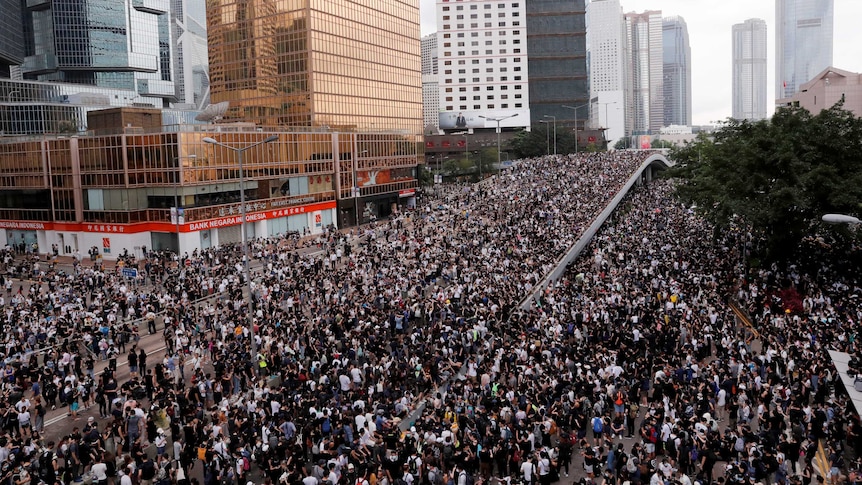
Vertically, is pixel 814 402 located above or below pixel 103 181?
below

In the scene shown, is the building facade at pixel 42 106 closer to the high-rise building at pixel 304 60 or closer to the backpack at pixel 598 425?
the high-rise building at pixel 304 60

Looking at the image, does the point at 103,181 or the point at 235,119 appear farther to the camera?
the point at 235,119

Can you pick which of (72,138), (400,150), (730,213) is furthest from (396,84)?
(730,213)

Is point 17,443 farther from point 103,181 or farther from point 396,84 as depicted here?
point 396,84

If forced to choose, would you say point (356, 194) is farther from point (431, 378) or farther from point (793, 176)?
point (431, 378)

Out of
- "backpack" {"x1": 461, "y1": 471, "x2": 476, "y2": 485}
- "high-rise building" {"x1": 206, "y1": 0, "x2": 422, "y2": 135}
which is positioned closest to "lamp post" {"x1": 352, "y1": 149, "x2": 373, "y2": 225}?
"high-rise building" {"x1": 206, "y1": 0, "x2": 422, "y2": 135}

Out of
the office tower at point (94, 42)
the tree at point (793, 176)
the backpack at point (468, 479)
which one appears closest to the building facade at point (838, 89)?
the tree at point (793, 176)

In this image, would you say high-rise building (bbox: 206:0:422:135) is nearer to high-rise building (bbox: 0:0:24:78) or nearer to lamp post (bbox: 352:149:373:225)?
lamp post (bbox: 352:149:373:225)
